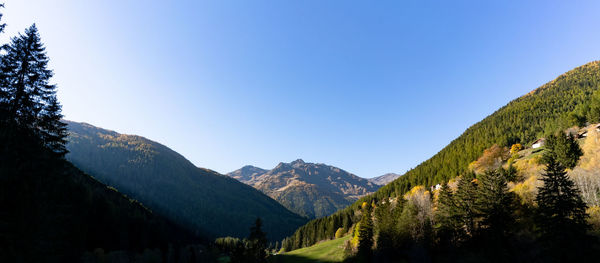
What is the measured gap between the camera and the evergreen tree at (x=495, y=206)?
34.3m

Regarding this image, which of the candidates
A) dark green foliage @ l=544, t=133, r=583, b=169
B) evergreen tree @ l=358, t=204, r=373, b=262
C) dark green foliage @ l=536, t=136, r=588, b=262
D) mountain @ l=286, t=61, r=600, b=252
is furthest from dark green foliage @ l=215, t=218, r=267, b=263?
mountain @ l=286, t=61, r=600, b=252

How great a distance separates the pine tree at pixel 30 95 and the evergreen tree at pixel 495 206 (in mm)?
52575

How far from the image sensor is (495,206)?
117ft

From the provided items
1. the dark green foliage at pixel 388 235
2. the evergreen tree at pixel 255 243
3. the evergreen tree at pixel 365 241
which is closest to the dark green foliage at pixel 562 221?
the dark green foliage at pixel 388 235

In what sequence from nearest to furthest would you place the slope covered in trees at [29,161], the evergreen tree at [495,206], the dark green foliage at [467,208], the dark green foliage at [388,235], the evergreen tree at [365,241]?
the slope covered in trees at [29,161]
the evergreen tree at [495,206]
the dark green foliage at [467,208]
the dark green foliage at [388,235]
the evergreen tree at [365,241]

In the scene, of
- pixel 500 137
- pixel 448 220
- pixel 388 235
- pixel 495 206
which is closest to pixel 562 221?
pixel 495 206

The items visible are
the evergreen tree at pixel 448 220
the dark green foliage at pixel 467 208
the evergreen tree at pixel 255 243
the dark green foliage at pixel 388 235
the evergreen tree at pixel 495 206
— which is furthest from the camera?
the dark green foliage at pixel 388 235

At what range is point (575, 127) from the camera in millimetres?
77500

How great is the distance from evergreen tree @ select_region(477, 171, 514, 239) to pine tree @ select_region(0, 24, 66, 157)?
52.6m

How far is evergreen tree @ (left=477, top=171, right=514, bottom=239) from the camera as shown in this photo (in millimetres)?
34312

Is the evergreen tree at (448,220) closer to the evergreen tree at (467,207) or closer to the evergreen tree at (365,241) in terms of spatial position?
the evergreen tree at (467,207)

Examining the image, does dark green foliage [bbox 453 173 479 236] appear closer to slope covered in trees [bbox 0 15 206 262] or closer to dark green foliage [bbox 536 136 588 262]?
dark green foliage [bbox 536 136 588 262]

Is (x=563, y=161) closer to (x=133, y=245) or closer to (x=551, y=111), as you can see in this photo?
(x=551, y=111)

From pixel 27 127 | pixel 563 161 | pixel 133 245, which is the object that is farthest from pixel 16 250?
pixel 133 245
